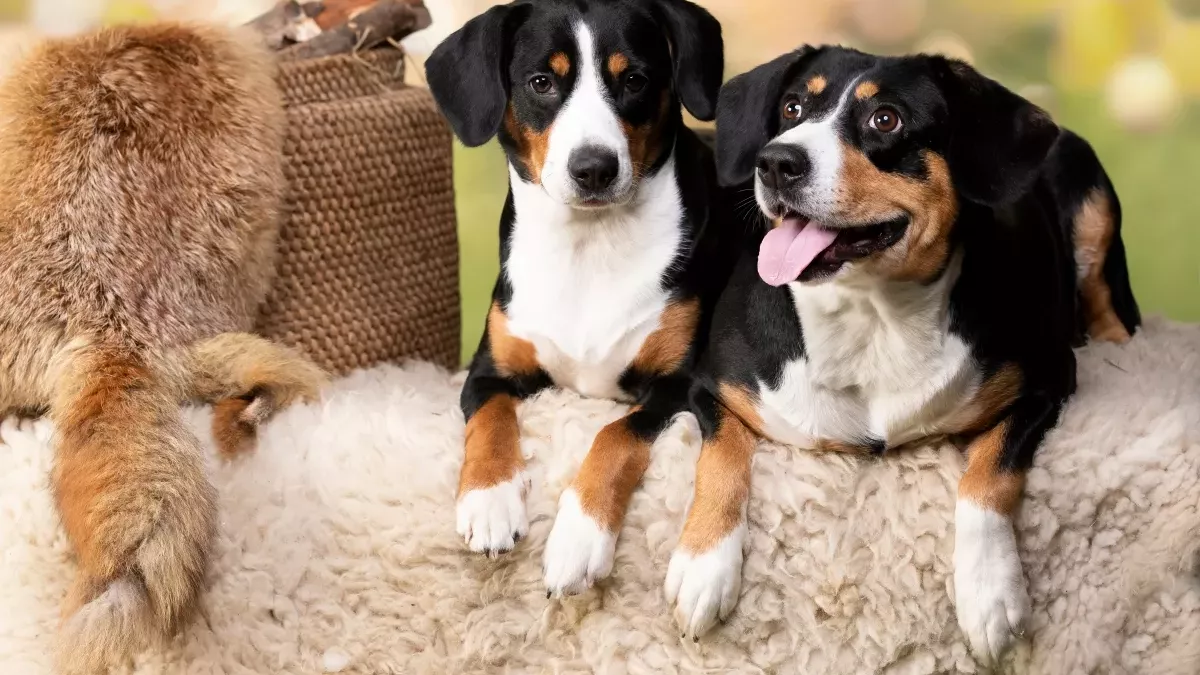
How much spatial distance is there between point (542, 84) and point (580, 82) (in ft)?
0.26

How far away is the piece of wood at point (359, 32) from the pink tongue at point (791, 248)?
1.28m

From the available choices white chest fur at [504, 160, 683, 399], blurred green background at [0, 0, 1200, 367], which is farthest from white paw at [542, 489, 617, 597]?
blurred green background at [0, 0, 1200, 367]

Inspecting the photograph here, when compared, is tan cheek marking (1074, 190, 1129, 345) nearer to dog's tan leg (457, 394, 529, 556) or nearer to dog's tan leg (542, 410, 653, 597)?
dog's tan leg (542, 410, 653, 597)

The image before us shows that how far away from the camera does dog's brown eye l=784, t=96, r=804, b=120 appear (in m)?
1.92

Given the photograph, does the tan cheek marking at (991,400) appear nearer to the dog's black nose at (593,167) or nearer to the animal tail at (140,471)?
the dog's black nose at (593,167)

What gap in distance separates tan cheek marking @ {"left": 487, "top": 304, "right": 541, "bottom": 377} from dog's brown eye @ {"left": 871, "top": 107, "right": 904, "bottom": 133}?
0.81 metres

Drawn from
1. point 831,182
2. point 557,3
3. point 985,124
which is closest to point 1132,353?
point 985,124

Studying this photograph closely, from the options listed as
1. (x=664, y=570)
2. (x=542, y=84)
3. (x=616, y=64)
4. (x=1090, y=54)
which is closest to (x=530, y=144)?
(x=542, y=84)

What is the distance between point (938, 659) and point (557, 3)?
1312 millimetres

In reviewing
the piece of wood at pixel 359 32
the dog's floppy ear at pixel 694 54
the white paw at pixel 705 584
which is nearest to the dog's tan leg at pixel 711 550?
the white paw at pixel 705 584

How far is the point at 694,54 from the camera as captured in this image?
2.19m

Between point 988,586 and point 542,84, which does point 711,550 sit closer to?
point 988,586

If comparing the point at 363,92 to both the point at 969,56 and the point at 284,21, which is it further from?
the point at 969,56

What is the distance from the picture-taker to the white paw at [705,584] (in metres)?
1.81
